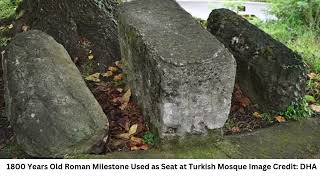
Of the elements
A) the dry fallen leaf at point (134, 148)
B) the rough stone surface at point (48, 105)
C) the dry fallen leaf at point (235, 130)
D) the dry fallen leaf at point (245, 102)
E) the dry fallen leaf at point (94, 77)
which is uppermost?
the rough stone surface at point (48, 105)

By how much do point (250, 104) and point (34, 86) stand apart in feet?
6.42

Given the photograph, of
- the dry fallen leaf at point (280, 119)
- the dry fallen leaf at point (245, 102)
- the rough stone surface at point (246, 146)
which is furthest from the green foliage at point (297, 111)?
the dry fallen leaf at point (245, 102)

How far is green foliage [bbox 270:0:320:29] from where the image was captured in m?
7.73

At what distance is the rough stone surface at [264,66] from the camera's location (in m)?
4.17

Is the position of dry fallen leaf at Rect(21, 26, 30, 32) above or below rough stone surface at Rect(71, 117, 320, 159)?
above

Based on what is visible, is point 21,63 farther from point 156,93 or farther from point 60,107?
point 156,93

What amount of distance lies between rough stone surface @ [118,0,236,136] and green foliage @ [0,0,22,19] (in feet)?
10.8

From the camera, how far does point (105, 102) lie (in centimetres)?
450

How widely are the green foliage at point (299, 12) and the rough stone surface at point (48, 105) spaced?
4834mm

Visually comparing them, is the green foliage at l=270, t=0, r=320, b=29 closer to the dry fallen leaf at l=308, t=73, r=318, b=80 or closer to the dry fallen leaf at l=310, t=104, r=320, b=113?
the dry fallen leaf at l=308, t=73, r=318, b=80

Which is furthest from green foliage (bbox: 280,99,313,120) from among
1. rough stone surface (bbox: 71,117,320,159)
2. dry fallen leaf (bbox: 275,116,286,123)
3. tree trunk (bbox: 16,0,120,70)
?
tree trunk (bbox: 16,0,120,70)

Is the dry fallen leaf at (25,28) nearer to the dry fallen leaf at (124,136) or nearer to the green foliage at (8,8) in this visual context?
the green foliage at (8,8)

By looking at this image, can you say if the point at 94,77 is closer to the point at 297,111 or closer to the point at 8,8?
the point at 297,111

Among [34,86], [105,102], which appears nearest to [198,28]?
[105,102]
